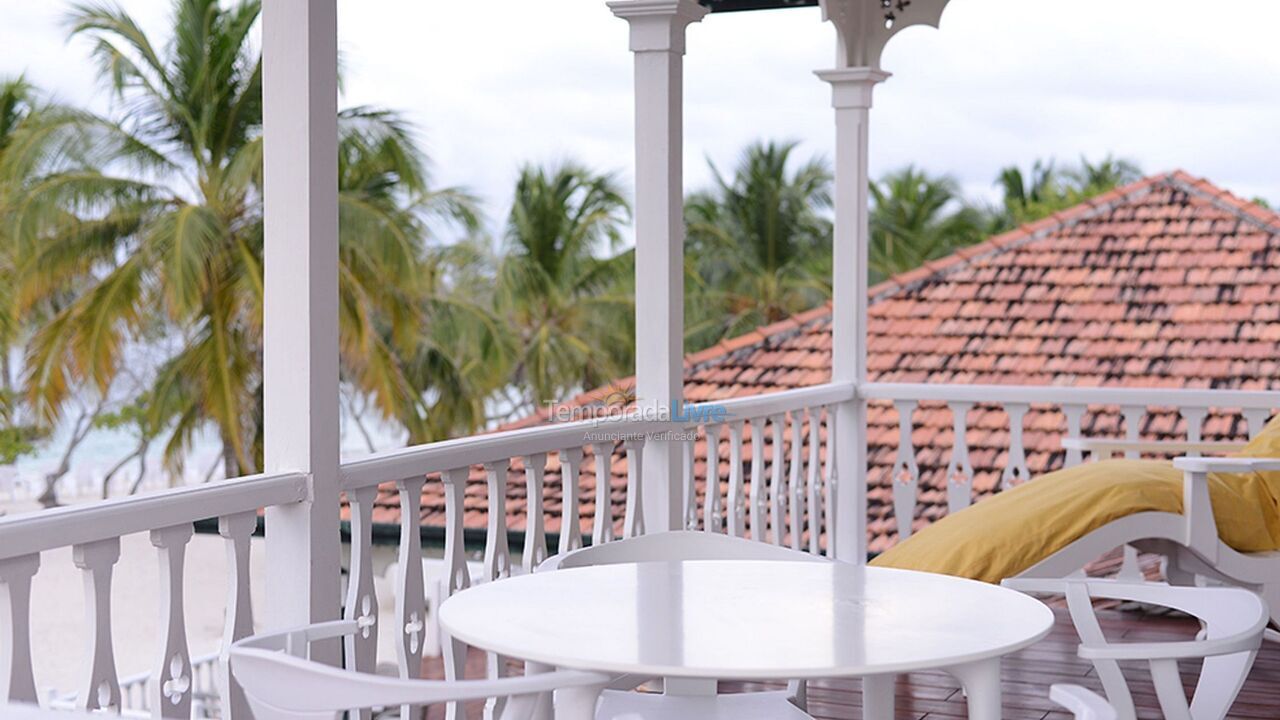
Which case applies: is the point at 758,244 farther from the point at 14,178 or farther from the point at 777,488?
the point at 777,488

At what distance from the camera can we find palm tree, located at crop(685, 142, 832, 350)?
82.4 ft

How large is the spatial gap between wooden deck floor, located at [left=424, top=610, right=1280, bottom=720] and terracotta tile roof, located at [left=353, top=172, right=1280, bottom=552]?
209 inches

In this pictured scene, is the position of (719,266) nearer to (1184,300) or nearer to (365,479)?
(1184,300)

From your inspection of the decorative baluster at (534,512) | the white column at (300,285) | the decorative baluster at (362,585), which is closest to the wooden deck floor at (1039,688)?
the decorative baluster at (534,512)

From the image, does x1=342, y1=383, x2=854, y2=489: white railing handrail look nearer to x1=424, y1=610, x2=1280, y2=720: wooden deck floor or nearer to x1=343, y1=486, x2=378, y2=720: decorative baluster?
x1=343, y1=486, x2=378, y2=720: decorative baluster

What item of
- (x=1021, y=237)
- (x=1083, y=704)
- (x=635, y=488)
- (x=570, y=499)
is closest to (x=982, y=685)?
(x=1083, y=704)

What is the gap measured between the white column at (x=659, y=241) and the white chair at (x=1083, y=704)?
268cm

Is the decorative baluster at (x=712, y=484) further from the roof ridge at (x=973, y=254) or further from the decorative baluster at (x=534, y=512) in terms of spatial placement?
the roof ridge at (x=973, y=254)

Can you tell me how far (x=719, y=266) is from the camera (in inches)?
1025

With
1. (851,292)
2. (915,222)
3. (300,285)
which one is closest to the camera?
(300,285)

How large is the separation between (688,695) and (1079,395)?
374cm

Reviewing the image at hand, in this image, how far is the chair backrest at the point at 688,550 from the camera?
3268 millimetres

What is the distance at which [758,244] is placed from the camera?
86.9 ft

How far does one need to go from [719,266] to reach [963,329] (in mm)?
13520
